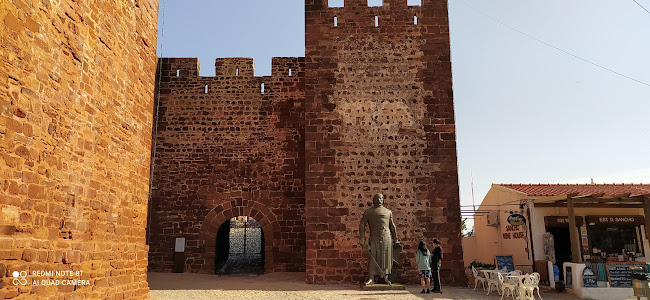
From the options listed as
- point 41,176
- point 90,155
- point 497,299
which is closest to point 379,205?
point 497,299

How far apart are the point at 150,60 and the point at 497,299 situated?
7408 millimetres

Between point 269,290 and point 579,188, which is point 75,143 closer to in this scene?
point 269,290

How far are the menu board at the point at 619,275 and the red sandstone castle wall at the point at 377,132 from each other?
2854 mm

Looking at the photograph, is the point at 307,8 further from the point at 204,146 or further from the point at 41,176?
the point at 41,176

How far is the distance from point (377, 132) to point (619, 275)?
5.64 m

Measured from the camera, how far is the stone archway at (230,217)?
41.3 feet

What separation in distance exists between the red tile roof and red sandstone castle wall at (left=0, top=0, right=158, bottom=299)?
34.8 ft

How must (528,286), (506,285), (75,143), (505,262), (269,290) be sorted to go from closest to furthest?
(75,143) → (528,286) → (506,285) → (269,290) → (505,262)

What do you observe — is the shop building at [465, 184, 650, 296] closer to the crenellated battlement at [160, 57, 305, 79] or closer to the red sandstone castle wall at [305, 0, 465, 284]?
the red sandstone castle wall at [305, 0, 465, 284]

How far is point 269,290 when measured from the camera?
9.48m

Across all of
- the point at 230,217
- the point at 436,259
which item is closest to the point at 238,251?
the point at 230,217

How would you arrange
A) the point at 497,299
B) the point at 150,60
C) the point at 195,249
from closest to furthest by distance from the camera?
the point at 150,60 → the point at 497,299 → the point at 195,249

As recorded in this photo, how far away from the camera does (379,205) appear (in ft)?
30.7

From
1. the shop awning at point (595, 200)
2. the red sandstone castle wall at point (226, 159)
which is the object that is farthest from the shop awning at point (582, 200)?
the red sandstone castle wall at point (226, 159)
